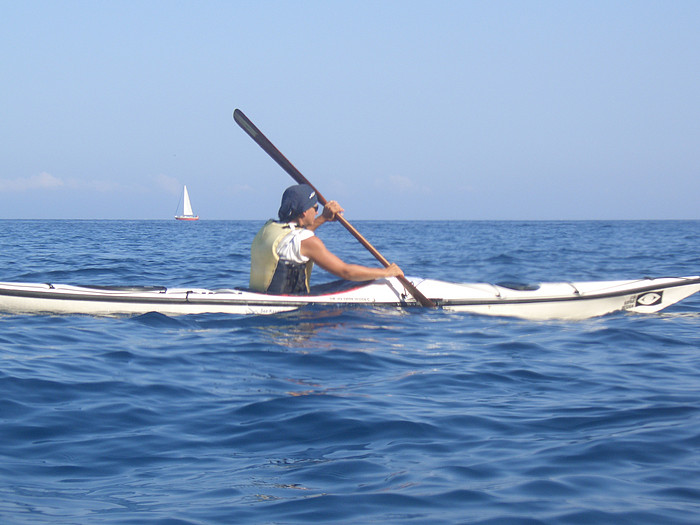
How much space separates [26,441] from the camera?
3.25 m

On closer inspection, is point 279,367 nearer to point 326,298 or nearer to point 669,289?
point 326,298

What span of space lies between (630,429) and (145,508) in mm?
2276

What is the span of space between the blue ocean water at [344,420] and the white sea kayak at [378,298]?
156 mm

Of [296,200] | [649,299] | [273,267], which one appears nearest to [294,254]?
[273,267]

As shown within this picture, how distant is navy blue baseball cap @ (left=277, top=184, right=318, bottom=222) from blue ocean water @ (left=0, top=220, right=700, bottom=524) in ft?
3.02

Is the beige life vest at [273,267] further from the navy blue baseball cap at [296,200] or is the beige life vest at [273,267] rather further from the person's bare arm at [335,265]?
the person's bare arm at [335,265]

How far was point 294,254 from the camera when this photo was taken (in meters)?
6.49

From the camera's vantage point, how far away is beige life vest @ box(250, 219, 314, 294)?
6477mm

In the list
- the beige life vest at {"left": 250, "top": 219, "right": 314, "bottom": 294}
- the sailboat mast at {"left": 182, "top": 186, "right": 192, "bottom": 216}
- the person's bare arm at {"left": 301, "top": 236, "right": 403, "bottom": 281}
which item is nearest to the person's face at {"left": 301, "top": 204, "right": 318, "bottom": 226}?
the beige life vest at {"left": 250, "top": 219, "right": 314, "bottom": 294}

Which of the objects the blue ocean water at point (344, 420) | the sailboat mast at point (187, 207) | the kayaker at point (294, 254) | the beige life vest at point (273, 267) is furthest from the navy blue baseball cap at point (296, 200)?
the sailboat mast at point (187, 207)

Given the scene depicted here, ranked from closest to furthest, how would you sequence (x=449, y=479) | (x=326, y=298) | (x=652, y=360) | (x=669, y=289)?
1. (x=449, y=479)
2. (x=652, y=360)
3. (x=326, y=298)
4. (x=669, y=289)

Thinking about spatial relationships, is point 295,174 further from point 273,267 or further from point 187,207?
point 187,207

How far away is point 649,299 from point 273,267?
154 inches

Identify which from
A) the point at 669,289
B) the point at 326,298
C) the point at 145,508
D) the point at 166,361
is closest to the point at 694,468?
the point at 145,508
